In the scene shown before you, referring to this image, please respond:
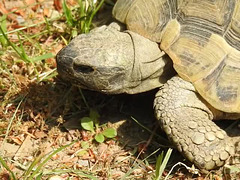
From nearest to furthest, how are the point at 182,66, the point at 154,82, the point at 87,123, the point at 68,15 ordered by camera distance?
the point at 182,66 < the point at 154,82 < the point at 87,123 < the point at 68,15

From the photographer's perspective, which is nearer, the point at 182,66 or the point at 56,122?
the point at 182,66

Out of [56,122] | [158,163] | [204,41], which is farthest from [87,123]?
[204,41]

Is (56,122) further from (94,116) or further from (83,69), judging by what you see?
(83,69)

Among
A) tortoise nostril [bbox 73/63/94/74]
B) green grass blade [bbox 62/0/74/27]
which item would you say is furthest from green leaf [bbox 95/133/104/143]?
green grass blade [bbox 62/0/74/27]

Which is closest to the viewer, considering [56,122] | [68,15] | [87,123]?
[87,123]

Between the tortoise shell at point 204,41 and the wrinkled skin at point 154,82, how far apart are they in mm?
108

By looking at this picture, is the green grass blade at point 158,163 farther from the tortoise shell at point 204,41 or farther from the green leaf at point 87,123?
the green leaf at point 87,123

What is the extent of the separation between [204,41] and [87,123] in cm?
120

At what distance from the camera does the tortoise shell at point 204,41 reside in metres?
3.48

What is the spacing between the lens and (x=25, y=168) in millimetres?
3500

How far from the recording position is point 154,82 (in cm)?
372

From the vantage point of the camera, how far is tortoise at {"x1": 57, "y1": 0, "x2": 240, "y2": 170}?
11.2 feet

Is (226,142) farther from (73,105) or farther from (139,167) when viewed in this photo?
(73,105)

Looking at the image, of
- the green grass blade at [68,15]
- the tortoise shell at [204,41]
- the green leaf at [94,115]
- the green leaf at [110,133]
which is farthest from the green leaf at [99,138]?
the green grass blade at [68,15]
